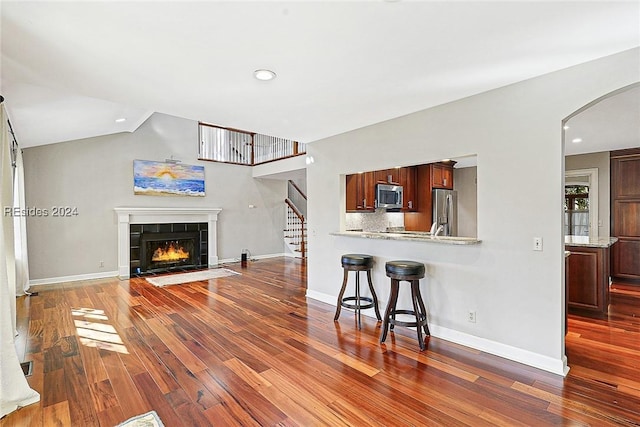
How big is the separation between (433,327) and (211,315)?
8.98ft

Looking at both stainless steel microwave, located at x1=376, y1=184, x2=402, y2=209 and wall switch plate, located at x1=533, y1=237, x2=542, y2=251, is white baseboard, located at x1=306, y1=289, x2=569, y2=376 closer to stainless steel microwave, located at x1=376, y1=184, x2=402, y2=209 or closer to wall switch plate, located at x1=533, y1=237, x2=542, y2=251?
wall switch plate, located at x1=533, y1=237, x2=542, y2=251

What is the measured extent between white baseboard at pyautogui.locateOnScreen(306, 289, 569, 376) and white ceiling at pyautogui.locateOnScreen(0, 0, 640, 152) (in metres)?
2.36

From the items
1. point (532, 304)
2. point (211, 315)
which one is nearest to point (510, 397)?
point (532, 304)

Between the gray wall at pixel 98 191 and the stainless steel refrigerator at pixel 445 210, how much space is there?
5.11 metres

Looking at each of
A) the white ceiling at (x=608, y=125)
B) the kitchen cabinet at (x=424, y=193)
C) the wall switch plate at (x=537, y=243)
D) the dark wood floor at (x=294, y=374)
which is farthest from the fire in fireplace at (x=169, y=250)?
the white ceiling at (x=608, y=125)

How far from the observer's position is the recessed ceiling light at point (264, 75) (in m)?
2.50

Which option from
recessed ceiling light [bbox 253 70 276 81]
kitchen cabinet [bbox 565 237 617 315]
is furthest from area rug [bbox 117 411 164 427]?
kitchen cabinet [bbox 565 237 617 315]

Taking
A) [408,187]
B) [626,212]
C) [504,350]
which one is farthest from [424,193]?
[504,350]

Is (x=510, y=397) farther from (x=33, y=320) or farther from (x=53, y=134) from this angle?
(x=53, y=134)

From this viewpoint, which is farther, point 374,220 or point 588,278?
point 374,220

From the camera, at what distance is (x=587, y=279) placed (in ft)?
12.8

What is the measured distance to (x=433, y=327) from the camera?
331cm

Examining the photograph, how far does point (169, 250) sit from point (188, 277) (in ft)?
4.24

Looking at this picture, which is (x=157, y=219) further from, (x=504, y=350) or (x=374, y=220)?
(x=504, y=350)
